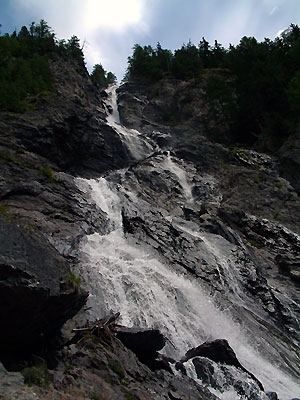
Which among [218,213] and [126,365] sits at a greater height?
[218,213]

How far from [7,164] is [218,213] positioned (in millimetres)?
16851

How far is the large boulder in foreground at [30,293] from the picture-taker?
20.3ft

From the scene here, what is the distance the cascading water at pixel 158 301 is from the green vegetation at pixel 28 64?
772 inches

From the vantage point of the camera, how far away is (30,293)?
6355mm

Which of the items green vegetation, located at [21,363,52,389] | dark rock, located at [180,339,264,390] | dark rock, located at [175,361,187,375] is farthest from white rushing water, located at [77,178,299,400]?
green vegetation, located at [21,363,52,389]

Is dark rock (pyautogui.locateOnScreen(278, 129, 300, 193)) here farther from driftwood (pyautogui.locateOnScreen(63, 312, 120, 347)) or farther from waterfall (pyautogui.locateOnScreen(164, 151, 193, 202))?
driftwood (pyautogui.locateOnScreen(63, 312, 120, 347))

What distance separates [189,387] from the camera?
30.2ft

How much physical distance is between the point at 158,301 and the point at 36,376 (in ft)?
30.0

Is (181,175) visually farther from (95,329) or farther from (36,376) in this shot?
(36,376)

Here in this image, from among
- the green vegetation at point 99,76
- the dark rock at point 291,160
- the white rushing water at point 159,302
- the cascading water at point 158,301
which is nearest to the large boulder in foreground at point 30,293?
the cascading water at point 158,301

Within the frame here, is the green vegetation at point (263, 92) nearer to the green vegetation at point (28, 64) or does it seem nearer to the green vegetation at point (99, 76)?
the green vegetation at point (28, 64)

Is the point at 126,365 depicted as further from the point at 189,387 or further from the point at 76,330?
the point at 189,387

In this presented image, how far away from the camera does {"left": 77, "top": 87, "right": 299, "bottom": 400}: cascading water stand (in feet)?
41.8

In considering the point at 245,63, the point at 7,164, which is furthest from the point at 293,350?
the point at 245,63
